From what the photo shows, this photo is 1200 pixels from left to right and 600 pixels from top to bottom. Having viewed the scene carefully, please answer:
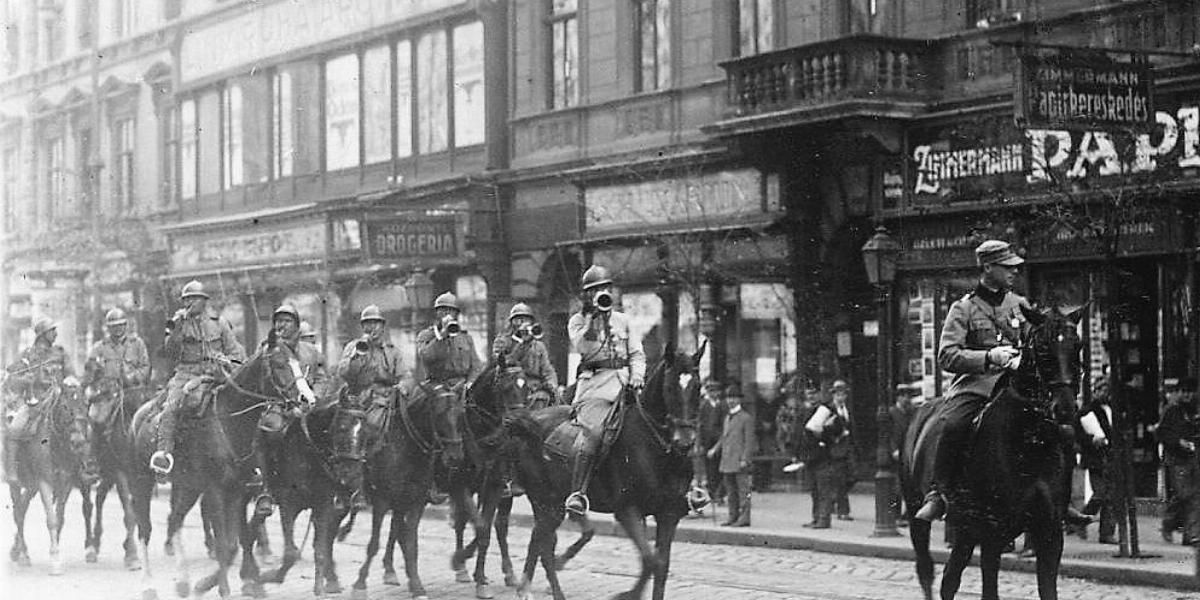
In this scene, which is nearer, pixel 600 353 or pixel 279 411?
pixel 600 353

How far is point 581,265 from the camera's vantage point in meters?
30.7

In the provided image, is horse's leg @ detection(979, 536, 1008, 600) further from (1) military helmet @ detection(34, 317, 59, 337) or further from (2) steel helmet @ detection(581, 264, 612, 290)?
(1) military helmet @ detection(34, 317, 59, 337)

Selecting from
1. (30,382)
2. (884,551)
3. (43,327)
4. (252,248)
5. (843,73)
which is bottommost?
(884,551)

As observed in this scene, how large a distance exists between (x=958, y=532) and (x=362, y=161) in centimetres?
2659

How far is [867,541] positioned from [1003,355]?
8.83 m

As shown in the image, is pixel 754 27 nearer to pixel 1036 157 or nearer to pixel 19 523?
pixel 1036 157

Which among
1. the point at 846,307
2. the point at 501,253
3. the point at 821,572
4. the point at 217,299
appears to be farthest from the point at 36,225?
the point at 821,572

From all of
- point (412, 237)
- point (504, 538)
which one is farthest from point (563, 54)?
point (504, 538)

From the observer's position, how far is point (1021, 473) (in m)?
11.4

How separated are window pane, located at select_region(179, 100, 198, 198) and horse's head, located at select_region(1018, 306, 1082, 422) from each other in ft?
113

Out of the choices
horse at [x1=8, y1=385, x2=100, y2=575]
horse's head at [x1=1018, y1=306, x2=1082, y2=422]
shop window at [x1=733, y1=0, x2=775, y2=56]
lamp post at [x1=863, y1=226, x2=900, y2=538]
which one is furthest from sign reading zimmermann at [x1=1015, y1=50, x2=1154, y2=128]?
→ horse at [x1=8, y1=385, x2=100, y2=575]

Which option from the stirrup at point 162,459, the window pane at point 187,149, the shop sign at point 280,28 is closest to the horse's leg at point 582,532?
the stirrup at point 162,459

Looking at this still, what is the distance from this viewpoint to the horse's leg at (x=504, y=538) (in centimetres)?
1622

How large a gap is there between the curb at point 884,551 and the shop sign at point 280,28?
1493 centimetres
